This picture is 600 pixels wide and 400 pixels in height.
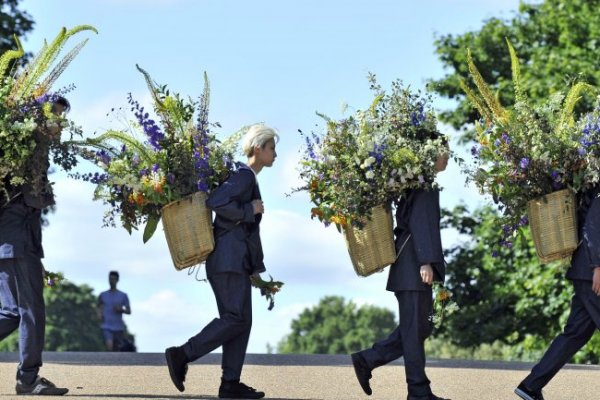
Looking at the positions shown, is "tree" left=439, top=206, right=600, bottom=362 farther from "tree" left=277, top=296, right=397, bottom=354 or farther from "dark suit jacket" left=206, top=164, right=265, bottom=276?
"tree" left=277, top=296, right=397, bottom=354

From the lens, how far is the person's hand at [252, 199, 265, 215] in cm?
927

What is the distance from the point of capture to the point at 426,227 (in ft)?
29.0

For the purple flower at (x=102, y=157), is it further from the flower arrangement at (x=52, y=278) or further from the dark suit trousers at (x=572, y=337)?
the dark suit trousers at (x=572, y=337)

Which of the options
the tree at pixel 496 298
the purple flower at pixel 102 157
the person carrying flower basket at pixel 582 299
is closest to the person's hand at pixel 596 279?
the person carrying flower basket at pixel 582 299

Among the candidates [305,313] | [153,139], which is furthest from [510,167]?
[305,313]

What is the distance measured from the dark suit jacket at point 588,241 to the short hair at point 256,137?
89.1 inches

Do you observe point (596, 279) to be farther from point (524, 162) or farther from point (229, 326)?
point (229, 326)

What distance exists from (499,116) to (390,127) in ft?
2.76

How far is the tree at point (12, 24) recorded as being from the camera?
25.3 metres

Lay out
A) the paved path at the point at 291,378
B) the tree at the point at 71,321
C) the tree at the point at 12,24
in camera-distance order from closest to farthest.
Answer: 1. the paved path at the point at 291,378
2. the tree at the point at 12,24
3. the tree at the point at 71,321

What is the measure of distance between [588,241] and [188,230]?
2.78 meters

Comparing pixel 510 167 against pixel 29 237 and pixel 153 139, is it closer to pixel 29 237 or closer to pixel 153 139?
pixel 153 139

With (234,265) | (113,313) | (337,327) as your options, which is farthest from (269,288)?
(337,327)

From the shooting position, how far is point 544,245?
9.11 metres
